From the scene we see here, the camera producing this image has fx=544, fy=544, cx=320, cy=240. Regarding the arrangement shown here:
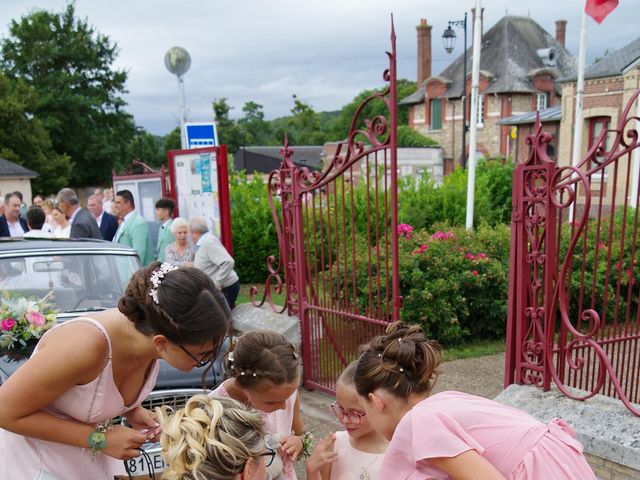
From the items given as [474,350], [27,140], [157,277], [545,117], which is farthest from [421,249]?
[27,140]

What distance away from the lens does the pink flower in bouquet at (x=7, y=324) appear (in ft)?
12.4

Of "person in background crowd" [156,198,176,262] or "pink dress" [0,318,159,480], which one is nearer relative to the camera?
"pink dress" [0,318,159,480]

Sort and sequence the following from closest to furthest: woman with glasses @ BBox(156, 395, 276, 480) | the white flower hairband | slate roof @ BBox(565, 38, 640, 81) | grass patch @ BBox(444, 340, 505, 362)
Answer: woman with glasses @ BBox(156, 395, 276, 480) → the white flower hairband → grass patch @ BBox(444, 340, 505, 362) → slate roof @ BBox(565, 38, 640, 81)

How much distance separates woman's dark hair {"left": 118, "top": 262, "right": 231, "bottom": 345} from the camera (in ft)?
6.31

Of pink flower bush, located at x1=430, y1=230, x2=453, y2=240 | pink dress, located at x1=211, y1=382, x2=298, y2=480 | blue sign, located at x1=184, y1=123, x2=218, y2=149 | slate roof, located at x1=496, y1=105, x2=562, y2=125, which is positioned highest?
slate roof, located at x1=496, y1=105, x2=562, y2=125

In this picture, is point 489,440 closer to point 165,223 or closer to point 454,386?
point 454,386

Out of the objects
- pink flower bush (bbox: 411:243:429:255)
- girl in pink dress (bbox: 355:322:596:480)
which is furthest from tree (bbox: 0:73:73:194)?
girl in pink dress (bbox: 355:322:596:480)

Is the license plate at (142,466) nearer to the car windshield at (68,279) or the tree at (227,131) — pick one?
the car windshield at (68,279)

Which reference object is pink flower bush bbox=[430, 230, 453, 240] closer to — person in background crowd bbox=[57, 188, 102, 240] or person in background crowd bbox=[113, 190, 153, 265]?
person in background crowd bbox=[113, 190, 153, 265]

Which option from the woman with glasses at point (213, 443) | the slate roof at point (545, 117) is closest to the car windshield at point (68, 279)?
the woman with glasses at point (213, 443)

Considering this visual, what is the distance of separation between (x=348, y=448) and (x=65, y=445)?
124cm

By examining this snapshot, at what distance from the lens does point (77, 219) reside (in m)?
7.67

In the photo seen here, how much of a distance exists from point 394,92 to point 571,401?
93.8 inches

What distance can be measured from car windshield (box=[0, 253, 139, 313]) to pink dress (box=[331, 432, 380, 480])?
2802 millimetres
